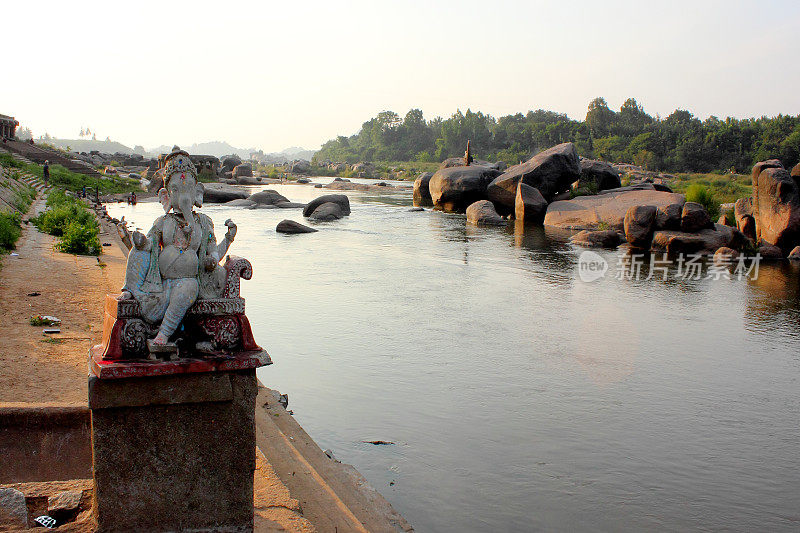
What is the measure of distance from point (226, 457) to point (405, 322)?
7.53 m

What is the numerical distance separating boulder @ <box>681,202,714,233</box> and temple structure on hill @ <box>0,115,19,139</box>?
39.0 metres

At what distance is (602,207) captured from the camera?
957 inches

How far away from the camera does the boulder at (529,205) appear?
26969 millimetres

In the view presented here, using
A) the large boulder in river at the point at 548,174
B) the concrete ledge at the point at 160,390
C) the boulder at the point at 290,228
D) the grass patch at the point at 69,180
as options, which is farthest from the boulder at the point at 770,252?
the grass patch at the point at 69,180

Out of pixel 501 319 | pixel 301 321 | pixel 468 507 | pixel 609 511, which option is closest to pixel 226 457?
pixel 468 507

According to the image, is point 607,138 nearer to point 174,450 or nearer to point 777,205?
point 777,205

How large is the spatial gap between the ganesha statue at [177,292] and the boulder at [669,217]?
18.1 m

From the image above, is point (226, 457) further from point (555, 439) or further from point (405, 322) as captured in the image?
point (405, 322)

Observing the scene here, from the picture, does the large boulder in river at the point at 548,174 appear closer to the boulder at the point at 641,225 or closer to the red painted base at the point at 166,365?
the boulder at the point at 641,225

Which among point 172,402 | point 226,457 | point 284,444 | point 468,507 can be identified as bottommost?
point 468,507

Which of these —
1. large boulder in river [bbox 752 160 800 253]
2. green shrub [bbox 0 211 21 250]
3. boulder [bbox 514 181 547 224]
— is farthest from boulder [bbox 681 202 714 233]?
green shrub [bbox 0 211 21 250]

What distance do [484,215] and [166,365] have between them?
24.1 meters

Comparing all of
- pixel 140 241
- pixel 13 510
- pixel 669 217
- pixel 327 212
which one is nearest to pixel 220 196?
pixel 327 212

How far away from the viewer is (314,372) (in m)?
8.70
